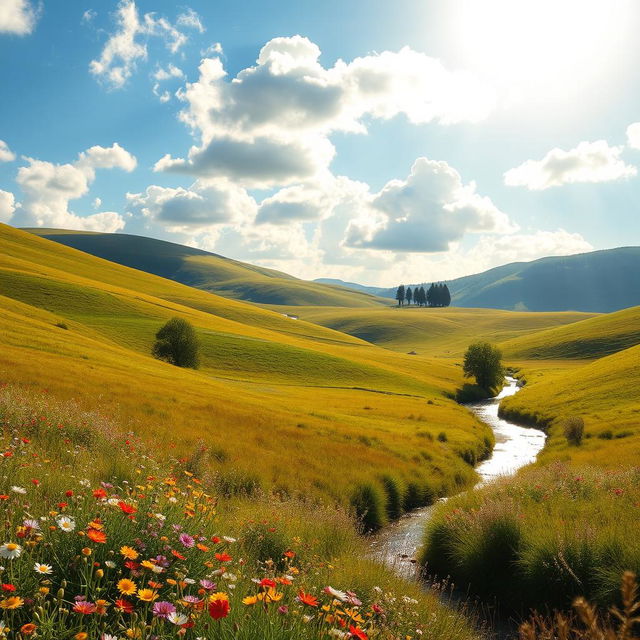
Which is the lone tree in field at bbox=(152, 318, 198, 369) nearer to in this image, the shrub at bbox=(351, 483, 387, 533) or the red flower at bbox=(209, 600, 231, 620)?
the shrub at bbox=(351, 483, 387, 533)

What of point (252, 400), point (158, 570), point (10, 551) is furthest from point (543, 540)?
point (252, 400)

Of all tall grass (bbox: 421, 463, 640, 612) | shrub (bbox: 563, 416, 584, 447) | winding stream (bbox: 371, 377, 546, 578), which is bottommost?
winding stream (bbox: 371, 377, 546, 578)

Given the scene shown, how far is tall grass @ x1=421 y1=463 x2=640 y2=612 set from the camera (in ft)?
35.0

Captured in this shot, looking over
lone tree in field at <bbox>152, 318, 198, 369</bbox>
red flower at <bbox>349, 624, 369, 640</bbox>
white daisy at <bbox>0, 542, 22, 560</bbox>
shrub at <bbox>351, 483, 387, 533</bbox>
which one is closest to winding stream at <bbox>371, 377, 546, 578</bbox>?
shrub at <bbox>351, 483, 387, 533</bbox>

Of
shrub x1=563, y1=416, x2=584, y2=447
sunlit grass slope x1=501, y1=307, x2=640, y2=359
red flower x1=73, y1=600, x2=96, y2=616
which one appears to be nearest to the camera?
red flower x1=73, y1=600, x2=96, y2=616

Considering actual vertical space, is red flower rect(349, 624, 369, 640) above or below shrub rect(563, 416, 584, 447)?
above

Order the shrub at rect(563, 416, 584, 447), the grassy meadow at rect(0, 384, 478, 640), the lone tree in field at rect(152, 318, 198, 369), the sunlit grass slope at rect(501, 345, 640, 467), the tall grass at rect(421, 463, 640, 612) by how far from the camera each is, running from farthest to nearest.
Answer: the lone tree in field at rect(152, 318, 198, 369)
the shrub at rect(563, 416, 584, 447)
the sunlit grass slope at rect(501, 345, 640, 467)
the tall grass at rect(421, 463, 640, 612)
the grassy meadow at rect(0, 384, 478, 640)

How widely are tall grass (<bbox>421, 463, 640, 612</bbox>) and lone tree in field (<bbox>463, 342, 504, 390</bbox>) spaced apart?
61.7m

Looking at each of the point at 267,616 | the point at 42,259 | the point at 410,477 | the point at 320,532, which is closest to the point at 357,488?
the point at 410,477

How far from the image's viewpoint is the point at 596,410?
146ft

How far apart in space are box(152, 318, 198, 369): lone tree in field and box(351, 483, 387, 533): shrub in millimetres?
47553

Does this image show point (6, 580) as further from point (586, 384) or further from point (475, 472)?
point (586, 384)

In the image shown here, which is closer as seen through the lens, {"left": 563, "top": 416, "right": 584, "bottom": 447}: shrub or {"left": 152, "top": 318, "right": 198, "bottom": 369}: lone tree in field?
{"left": 563, "top": 416, "right": 584, "bottom": 447}: shrub

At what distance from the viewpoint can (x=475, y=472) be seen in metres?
29.2
